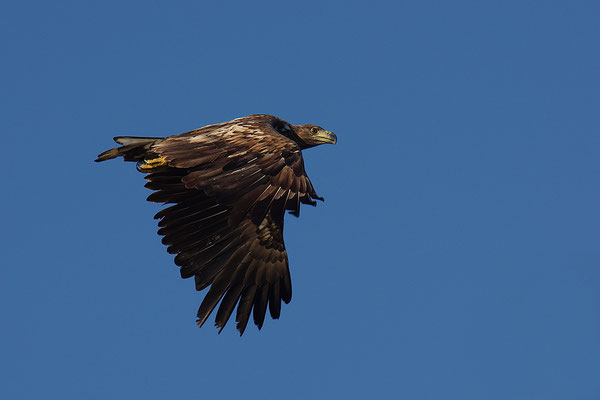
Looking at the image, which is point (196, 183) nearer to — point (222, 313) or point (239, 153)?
point (239, 153)

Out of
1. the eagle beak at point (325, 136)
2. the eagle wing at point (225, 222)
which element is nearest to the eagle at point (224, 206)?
the eagle wing at point (225, 222)

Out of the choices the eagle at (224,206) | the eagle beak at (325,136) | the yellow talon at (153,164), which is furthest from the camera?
the eagle beak at (325,136)

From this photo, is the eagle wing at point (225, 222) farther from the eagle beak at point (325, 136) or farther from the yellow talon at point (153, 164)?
the eagle beak at point (325, 136)

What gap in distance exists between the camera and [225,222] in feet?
36.4

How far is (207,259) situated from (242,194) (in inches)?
66.3

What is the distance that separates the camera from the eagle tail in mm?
11445

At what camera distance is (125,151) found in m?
11.6

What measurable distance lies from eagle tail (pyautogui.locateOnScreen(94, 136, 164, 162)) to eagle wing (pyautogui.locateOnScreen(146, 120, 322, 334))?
494mm

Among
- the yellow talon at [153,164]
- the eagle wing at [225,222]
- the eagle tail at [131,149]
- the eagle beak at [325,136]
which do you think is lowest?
the eagle wing at [225,222]

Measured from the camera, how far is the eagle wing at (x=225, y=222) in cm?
991

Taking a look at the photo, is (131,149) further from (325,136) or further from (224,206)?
(325,136)

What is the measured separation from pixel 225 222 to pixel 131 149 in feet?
5.30

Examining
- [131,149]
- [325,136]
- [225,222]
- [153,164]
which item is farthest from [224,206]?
[325,136]

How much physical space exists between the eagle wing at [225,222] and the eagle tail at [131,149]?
0.49 m
